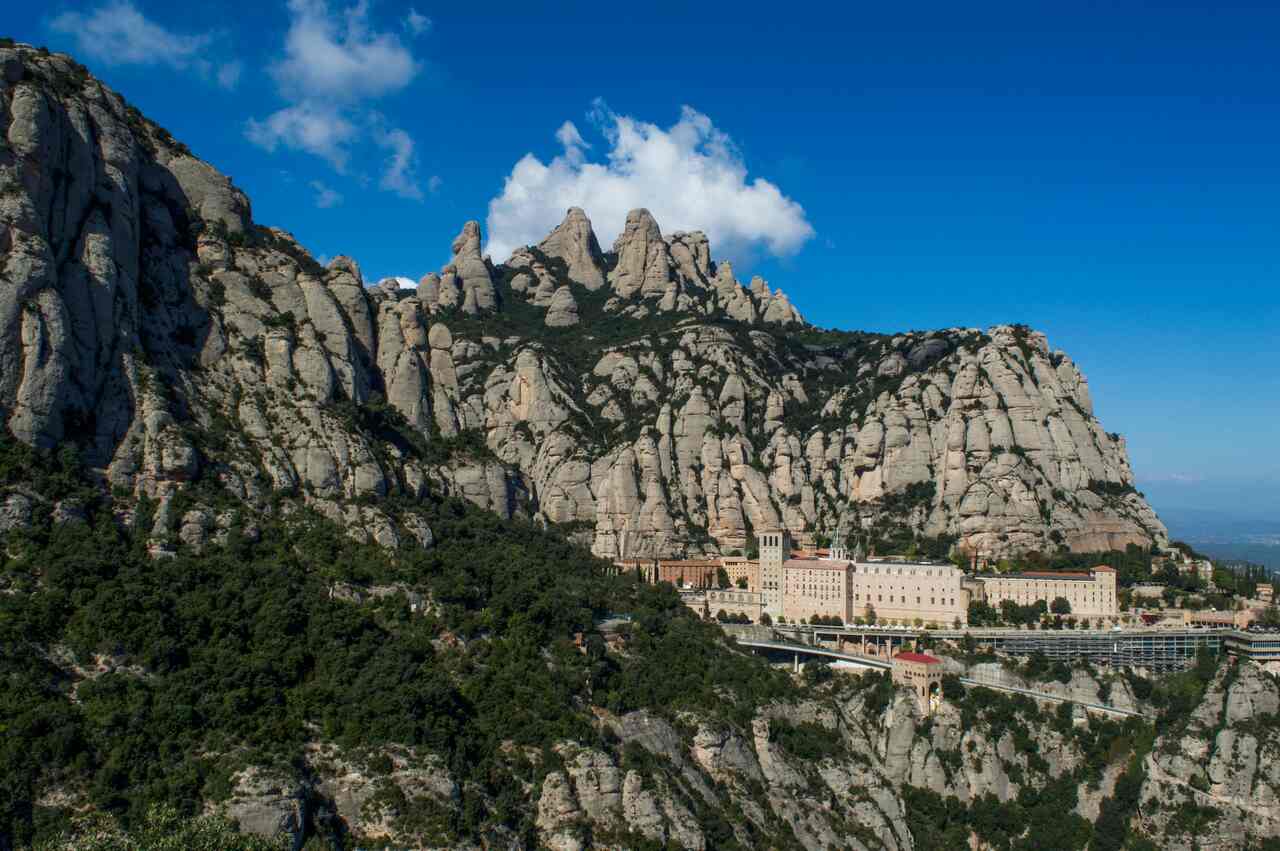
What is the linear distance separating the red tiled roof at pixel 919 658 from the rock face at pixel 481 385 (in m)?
29.4

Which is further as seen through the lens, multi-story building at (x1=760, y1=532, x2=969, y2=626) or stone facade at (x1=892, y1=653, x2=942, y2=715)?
multi-story building at (x1=760, y1=532, x2=969, y2=626)

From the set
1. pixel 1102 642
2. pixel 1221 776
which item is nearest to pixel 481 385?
pixel 1102 642

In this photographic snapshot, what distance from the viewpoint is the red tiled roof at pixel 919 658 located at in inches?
3986

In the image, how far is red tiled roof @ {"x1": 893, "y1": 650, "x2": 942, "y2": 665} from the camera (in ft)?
332

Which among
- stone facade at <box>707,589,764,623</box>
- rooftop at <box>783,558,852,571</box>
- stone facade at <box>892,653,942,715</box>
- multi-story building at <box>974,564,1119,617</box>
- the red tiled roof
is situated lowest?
stone facade at <box>892,653,942,715</box>

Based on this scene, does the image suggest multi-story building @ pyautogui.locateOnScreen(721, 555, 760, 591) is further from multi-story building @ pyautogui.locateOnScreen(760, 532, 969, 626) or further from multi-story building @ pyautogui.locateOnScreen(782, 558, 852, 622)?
multi-story building @ pyautogui.locateOnScreen(782, 558, 852, 622)

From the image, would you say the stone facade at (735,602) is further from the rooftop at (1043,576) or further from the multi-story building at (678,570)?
the rooftop at (1043,576)

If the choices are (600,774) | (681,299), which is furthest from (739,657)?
(681,299)

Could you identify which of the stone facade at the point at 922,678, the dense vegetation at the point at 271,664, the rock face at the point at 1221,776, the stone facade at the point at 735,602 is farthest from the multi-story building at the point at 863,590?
the rock face at the point at 1221,776

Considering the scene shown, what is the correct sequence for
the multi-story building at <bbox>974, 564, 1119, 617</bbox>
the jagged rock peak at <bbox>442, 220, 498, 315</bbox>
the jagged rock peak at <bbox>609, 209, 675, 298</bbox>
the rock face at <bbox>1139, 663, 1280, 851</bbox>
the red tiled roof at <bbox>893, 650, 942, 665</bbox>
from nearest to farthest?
the rock face at <bbox>1139, 663, 1280, 851</bbox> < the red tiled roof at <bbox>893, 650, 942, 665</bbox> < the multi-story building at <bbox>974, 564, 1119, 617</bbox> < the jagged rock peak at <bbox>442, 220, 498, 315</bbox> < the jagged rock peak at <bbox>609, 209, 675, 298</bbox>

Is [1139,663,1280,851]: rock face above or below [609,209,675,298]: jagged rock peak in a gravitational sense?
below

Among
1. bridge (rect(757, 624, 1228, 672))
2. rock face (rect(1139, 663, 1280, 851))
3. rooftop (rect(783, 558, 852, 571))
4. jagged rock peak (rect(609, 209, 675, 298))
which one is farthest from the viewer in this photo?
jagged rock peak (rect(609, 209, 675, 298))

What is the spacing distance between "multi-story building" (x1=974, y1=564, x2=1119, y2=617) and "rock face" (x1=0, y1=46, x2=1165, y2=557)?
10.5 m

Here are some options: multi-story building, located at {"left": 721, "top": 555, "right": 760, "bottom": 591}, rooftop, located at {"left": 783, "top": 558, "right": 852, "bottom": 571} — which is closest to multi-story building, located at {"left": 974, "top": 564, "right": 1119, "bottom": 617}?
rooftop, located at {"left": 783, "top": 558, "right": 852, "bottom": 571}
